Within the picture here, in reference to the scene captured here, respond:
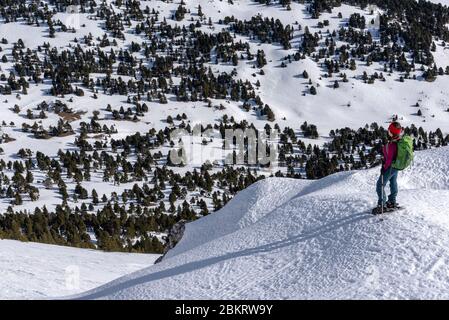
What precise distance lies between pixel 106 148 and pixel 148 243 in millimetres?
61597

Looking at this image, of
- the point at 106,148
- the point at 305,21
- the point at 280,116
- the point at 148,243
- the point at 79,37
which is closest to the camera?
the point at 148,243

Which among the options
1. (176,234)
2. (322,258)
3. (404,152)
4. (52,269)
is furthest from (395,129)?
(52,269)

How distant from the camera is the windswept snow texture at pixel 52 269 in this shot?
22625 mm

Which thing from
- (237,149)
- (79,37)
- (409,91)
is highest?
(79,37)

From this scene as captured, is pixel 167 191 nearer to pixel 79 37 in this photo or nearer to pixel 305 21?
pixel 79 37

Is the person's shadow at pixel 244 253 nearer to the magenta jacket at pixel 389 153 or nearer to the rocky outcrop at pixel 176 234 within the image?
the magenta jacket at pixel 389 153

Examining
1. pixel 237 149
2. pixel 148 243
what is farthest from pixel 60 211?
pixel 237 149

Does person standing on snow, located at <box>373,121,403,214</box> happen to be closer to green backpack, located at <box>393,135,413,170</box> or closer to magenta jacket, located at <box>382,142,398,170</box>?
magenta jacket, located at <box>382,142,398,170</box>

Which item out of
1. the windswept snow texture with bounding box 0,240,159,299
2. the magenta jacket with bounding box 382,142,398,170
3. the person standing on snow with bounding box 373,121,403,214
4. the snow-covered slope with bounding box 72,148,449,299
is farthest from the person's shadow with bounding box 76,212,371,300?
the windswept snow texture with bounding box 0,240,159,299

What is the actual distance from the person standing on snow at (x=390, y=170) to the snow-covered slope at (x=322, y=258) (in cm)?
53

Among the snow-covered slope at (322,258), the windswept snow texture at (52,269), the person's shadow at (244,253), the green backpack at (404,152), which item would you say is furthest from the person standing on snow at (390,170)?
the windswept snow texture at (52,269)

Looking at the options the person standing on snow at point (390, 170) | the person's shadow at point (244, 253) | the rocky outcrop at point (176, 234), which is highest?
the person standing on snow at point (390, 170)

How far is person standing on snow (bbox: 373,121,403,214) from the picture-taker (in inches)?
585
